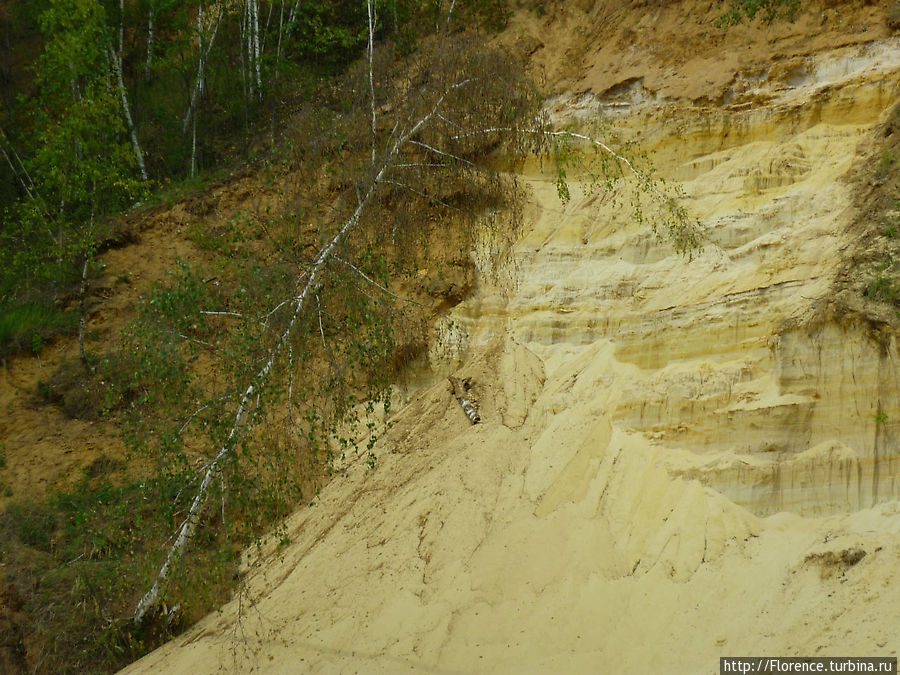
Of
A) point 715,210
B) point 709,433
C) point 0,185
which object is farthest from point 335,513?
point 0,185

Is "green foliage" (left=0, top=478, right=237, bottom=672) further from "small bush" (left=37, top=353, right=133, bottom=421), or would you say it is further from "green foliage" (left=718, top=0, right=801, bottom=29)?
"green foliage" (left=718, top=0, right=801, bottom=29)

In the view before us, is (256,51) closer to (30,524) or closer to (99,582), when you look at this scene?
(30,524)

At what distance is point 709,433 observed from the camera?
24.6 ft

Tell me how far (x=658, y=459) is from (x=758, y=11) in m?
6.21

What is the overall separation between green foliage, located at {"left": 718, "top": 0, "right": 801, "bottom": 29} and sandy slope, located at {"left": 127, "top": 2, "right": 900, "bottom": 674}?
0.39 metres

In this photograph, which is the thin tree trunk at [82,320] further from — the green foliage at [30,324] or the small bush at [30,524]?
the small bush at [30,524]

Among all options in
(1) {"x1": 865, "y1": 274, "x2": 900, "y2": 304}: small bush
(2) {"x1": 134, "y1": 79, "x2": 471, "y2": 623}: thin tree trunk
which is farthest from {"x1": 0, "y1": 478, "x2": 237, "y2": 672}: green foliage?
(1) {"x1": 865, "y1": 274, "x2": 900, "y2": 304}: small bush

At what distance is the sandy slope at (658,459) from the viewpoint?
21.5 ft

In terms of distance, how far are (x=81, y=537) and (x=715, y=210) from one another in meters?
7.66

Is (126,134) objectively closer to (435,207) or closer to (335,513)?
(435,207)

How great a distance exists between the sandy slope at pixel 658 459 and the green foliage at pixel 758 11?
0.39 m

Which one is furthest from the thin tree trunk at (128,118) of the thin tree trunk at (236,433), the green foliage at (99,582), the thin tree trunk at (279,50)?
the thin tree trunk at (236,433)

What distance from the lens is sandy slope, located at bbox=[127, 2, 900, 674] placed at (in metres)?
6.54

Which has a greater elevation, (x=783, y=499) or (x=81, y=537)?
(x=783, y=499)
